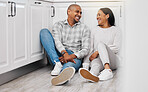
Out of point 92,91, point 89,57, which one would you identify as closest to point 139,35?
point 92,91

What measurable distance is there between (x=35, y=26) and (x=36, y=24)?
35 millimetres

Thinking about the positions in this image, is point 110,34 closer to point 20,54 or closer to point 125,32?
point 20,54

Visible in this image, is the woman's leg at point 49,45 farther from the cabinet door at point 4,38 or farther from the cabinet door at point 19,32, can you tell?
the cabinet door at point 4,38

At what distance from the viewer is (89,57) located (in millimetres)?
2406

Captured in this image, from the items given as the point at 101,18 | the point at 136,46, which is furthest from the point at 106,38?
the point at 136,46

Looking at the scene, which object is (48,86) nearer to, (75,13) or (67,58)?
(67,58)

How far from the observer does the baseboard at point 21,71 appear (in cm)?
174

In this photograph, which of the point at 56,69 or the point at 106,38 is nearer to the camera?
the point at 56,69

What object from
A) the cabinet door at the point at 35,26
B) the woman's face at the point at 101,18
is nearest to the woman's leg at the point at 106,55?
the woman's face at the point at 101,18

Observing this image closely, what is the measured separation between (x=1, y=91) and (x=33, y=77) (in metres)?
0.52

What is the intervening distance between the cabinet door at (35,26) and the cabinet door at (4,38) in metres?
0.47

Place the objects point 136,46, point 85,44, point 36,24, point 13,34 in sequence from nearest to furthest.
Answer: point 136,46
point 13,34
point 36,24
point 85,44

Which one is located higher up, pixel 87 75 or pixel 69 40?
pixel 69 40

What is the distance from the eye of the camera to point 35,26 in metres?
2.23
